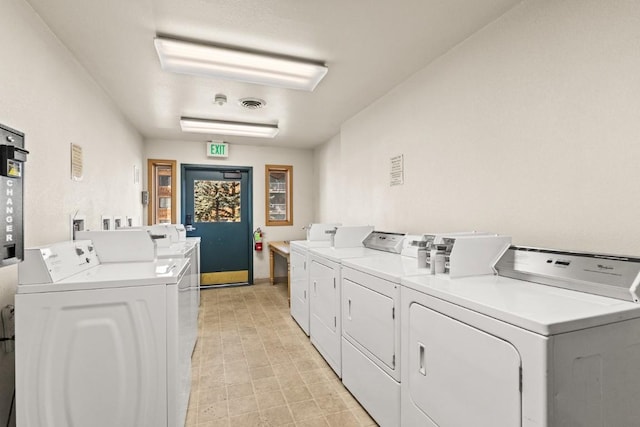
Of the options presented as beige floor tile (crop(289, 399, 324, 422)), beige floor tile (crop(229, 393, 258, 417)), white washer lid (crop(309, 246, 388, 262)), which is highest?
white washer lid (crop(309, 246, 388, 262))

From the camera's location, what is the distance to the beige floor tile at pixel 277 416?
6.43ft

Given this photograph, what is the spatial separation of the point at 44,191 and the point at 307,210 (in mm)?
4210

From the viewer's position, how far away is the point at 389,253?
107 inches

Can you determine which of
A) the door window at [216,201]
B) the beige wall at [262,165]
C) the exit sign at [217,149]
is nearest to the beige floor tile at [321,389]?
the beige wall at [262,165]

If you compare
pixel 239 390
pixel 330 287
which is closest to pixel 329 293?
pixel 330 287

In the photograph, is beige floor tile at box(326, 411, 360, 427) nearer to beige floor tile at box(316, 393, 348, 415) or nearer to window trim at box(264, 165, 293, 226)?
beige floor tile at box(316, 393, 348, 415)

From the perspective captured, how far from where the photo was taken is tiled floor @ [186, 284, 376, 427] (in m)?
2.01

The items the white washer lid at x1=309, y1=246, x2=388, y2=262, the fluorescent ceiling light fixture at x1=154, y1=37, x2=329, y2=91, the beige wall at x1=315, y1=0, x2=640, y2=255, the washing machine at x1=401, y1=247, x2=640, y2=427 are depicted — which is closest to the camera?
the washing machine at x1=401, y1=247, x2=640, y2=427

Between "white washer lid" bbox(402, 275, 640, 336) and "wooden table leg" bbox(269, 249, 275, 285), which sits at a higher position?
"white washer lid" bbox(402, 275, 640, 336)

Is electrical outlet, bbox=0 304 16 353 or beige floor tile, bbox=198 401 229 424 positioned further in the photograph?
beige floor tile, bbox=198 401 229 424

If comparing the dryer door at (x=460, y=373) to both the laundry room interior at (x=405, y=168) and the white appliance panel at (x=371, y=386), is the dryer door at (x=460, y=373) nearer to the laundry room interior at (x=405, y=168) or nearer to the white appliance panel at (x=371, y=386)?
the laundry room interior at (x=405, y=168)

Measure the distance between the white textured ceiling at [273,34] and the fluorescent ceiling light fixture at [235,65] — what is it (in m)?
0.06

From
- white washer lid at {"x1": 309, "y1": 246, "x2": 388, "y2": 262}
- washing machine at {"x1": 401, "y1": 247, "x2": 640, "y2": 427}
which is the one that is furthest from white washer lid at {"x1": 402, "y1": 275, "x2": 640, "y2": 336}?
white washer lid at {"x1": 309, "y1": 246, "x2": 388, "y2": 262}

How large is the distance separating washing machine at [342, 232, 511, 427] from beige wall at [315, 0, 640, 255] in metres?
0.30
